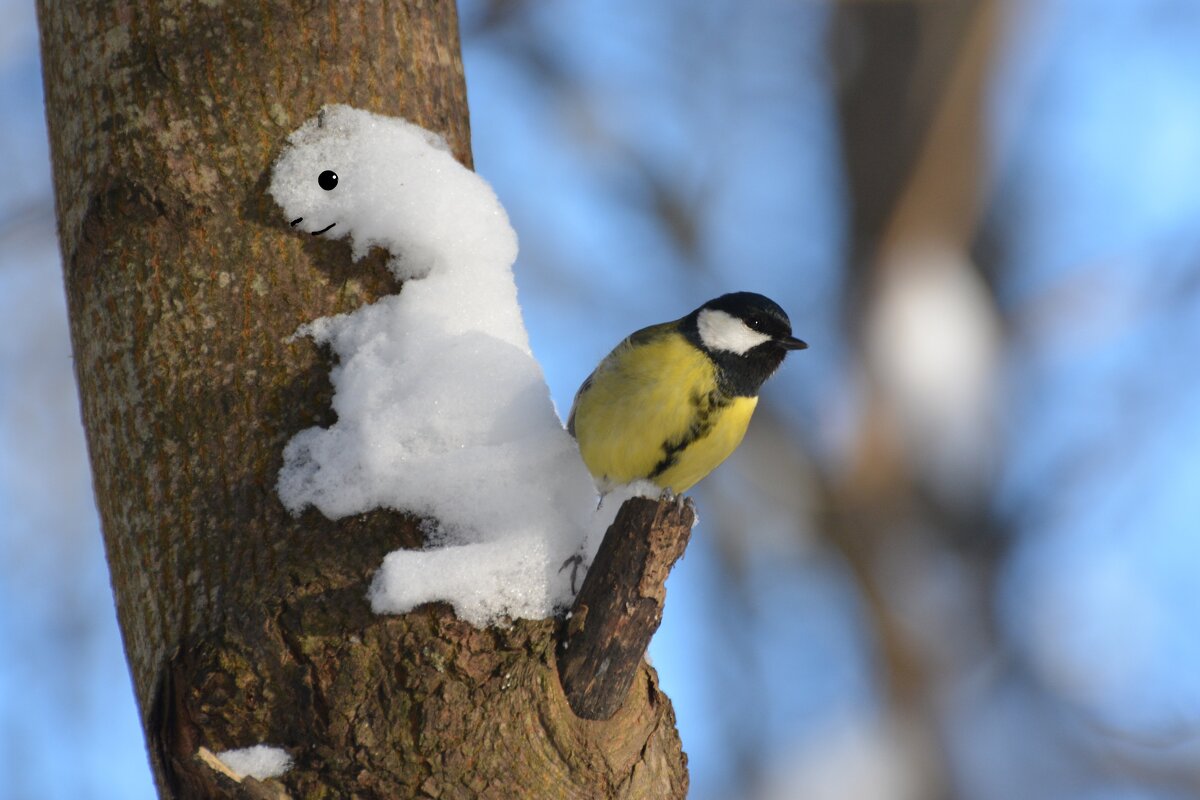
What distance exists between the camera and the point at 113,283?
1862 mm

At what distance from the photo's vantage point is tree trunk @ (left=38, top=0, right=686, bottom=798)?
1583 mm

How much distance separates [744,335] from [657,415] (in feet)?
1.60

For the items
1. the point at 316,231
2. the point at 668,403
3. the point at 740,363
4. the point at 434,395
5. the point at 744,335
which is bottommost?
the point at 434,395

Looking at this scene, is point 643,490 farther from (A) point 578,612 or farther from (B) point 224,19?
(B) point 224,19

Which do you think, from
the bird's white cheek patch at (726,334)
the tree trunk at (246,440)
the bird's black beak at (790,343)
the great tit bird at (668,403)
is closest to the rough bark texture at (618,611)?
the tree trunk at (246,440)

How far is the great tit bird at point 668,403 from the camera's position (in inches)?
99.7

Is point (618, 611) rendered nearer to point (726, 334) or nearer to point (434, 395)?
point (434, 395)

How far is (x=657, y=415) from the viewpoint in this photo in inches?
102

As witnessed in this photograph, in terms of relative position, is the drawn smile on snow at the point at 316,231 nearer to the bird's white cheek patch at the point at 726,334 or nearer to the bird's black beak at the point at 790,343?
the bird's white cheek patch at the point at 726,334

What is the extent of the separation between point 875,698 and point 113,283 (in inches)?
156

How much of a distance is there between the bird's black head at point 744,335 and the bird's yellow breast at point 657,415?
0.08m

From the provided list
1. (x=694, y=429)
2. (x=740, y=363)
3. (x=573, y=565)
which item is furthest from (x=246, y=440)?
(x=740, y=363)

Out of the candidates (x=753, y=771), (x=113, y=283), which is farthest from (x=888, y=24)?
(x=113, y=283)

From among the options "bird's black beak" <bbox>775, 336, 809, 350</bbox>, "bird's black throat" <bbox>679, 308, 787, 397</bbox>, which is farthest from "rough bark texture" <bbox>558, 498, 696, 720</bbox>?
"bird's black beak" <bbox>775, 336, 809, 350</bbox>
